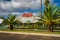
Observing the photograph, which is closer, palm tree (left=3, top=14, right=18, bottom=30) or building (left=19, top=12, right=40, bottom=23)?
palm tree (left=3, top=14, right=18, bottom=30)

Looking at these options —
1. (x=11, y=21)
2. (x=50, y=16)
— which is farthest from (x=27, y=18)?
(x=50, y=16)

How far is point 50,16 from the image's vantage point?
32812 mm

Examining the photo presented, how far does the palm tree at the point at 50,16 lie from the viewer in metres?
32.5

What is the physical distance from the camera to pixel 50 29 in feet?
107

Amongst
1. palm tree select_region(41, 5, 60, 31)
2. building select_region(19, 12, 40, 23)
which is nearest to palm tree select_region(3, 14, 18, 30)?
palm tree select_region(41, 5, 60, 31)

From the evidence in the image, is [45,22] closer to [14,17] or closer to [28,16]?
[14,17]

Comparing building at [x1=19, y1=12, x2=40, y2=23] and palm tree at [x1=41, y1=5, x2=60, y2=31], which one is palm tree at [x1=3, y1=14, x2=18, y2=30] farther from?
building at [x1=19, y1=12, x2=40, y2=23]

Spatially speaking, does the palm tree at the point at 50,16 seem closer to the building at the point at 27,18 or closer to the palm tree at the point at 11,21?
the palm tree at the point at 11,21

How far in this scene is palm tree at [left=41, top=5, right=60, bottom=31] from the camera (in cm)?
3253

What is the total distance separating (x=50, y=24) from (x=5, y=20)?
512 inches

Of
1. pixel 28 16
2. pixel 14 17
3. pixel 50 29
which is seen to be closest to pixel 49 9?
pixel 50 29

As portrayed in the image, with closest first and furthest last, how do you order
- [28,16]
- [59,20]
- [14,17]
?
1. [59,20]
2. [14,17]
3. [28,16]

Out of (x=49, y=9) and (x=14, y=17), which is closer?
(x=49, y=9)

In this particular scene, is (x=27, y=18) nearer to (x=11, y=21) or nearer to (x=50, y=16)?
A: (x=11, y=21)
